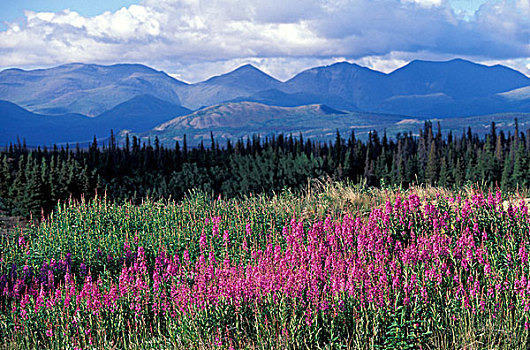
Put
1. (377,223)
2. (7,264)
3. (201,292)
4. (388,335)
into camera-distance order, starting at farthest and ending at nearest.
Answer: (7,264) → (377,223) → (201,292) → (388,335)

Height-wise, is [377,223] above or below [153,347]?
above

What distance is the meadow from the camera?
246 inches

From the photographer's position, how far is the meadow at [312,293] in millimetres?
6238

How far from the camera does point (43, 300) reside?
8203 mm

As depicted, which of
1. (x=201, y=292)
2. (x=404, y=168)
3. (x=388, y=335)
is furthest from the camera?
(x=404, y=168)

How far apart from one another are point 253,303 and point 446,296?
248cm

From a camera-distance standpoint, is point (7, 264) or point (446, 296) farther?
point (7, 264)

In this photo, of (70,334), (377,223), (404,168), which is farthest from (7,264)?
(404,168)

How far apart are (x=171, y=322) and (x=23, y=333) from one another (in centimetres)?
243

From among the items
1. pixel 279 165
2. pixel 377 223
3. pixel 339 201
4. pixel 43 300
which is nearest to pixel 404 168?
pixel 279 165

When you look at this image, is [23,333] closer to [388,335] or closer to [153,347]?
[153,347]

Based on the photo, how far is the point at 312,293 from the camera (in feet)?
21.6

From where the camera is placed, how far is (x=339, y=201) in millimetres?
13828

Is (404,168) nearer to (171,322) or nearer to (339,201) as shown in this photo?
(339,201)
